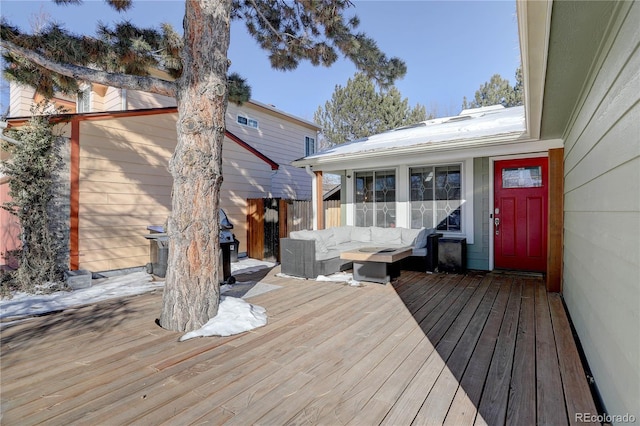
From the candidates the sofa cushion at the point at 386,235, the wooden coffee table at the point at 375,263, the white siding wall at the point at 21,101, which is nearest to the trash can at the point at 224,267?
the wooden coffee table at the point at 375,263

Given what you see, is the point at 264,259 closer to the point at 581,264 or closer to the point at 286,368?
the point at 286,368

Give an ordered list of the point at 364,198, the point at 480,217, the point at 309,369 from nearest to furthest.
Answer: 1. the point at 309,369
2. the point at 480,217
3. the point at 364,198

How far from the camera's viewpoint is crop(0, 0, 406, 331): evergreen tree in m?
3.03

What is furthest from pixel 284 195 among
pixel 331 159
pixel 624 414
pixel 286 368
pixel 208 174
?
pixel 624 414

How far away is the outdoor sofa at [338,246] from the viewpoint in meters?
5.26

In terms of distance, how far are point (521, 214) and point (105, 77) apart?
6555 mm

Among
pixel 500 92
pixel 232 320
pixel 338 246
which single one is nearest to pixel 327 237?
pixel 338 246

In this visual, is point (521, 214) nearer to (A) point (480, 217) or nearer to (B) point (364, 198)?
(A) point (480, 217)

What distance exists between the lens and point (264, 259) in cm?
732

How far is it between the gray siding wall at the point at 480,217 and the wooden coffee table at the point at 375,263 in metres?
1.65

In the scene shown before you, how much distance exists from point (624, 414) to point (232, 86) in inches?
213

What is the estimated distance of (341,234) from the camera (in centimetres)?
644

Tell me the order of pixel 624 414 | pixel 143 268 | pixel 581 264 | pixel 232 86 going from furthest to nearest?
pixel 143 268, pixel 232 86, pixel 581 264, pixel 624 414

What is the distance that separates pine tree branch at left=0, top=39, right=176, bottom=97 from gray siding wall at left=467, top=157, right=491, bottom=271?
5.26 m
